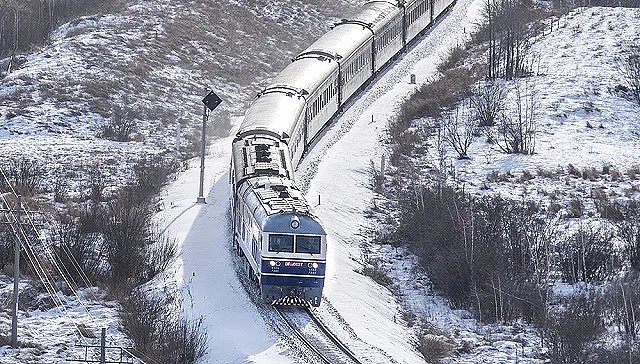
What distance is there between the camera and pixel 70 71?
5453 cm

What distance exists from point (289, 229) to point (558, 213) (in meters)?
14.4

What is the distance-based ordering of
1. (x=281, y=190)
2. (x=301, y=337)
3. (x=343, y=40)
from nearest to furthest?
1. (x=301, y=337)
2. (x=281, y=190)
3. (x=343, y=40)

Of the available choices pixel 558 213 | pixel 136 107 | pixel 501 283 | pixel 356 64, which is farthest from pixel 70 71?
pixel 501 283

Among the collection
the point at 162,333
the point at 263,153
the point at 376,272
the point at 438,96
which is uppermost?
the point at 438,96

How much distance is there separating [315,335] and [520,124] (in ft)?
75.6

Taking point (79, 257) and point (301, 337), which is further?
point (79, 257)

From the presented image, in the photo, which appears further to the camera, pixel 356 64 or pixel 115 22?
pixel 115 22

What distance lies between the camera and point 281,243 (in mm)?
26906

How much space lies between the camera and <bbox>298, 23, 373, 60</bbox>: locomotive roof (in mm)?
Answer: 47031

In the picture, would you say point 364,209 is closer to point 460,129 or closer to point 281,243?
Result: point 460,129

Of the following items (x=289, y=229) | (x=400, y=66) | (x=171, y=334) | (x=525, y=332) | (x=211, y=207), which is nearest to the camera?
(x=171, y=334)

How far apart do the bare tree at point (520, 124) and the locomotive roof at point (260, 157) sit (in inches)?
597

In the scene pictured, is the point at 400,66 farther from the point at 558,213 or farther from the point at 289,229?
the point at 289,229

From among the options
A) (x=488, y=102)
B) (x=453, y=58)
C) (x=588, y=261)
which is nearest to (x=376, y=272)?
(x=588, y=261)
